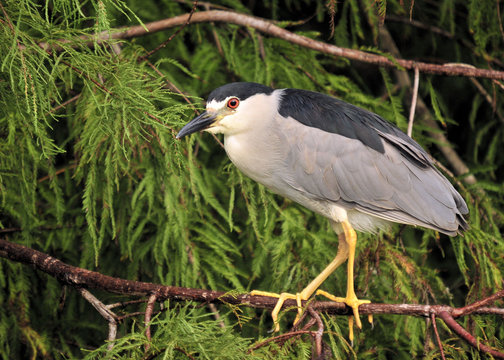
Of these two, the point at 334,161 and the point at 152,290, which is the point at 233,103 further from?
the point at 152,290

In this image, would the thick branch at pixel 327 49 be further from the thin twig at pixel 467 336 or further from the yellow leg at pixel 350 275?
the thin twig at pixel 467 336

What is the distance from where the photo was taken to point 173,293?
190 cm

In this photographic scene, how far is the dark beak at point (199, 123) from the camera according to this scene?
214 centimetres

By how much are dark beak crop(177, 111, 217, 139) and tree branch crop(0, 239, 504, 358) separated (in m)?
0.53

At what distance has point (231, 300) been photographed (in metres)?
1.95

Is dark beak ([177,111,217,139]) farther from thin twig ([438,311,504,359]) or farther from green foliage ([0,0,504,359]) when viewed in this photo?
thin twig ([438,311,504,359])

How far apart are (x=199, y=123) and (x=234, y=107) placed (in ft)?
0.64

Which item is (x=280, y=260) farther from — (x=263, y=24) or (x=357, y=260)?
(x=263, y=24)

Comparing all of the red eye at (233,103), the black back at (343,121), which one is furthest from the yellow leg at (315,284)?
the red eye at (233,103)

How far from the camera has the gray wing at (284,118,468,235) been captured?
2.40 m

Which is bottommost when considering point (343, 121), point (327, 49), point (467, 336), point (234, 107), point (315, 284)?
point (315, 284)

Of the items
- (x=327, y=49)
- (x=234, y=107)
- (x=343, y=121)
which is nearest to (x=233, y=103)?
(x=234, y=107)

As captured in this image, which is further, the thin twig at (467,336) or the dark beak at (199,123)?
the dark beak at (199,123)

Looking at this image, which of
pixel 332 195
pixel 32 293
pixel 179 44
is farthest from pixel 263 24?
pixel 32 293
